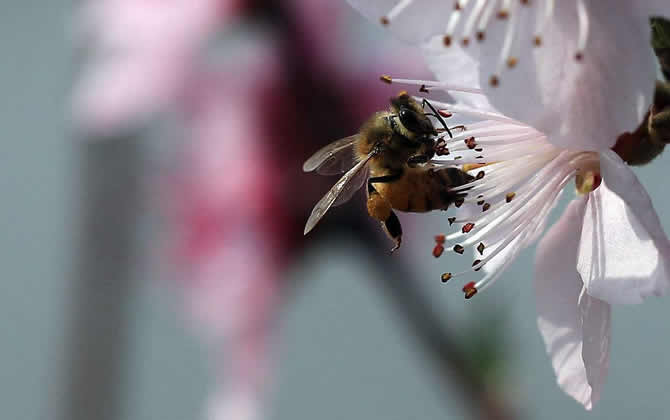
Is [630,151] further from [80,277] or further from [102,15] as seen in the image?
[80,277]

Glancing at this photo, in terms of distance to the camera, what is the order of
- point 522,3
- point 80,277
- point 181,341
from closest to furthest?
point 522,3 → point 80,277 → point 181,341

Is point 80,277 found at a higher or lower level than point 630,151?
lower

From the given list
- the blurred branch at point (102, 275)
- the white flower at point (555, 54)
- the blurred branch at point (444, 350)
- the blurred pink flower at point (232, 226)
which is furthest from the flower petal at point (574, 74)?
the blurred branch at point (102, 275)

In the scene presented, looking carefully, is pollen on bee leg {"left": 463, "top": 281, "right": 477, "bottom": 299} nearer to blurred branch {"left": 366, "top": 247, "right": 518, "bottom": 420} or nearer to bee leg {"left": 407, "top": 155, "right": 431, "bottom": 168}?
bee leg {"left": 407, "top": 155, "right": 431, "bottom": 168}

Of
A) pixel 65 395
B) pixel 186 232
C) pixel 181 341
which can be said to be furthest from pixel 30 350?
pixel 186 232

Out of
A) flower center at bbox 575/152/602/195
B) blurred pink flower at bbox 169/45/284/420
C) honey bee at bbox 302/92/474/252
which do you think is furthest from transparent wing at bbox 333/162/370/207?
blurred pink flower at bbox 169/45/284/420
